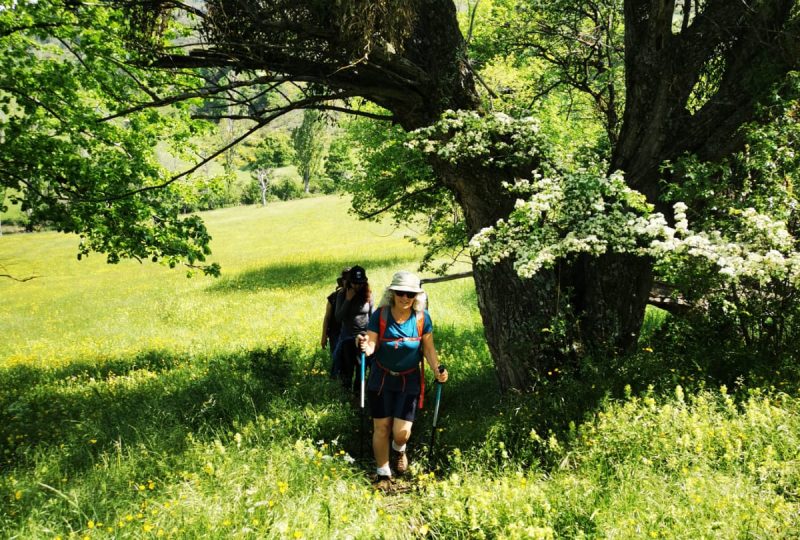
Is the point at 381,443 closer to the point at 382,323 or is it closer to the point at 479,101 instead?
the point at 382,323

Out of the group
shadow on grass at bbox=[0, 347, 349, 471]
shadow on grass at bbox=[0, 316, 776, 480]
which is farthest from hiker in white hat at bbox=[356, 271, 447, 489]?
shadow on grass at bbox=[0, 347, 349, 471]

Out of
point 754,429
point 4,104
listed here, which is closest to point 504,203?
point 754,429

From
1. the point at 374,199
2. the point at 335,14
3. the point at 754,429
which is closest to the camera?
the point at 754,429

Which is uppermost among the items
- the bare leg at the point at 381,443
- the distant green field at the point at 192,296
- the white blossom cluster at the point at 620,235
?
the white blossom cluster at the point at 620,235

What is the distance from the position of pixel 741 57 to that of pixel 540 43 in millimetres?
4298

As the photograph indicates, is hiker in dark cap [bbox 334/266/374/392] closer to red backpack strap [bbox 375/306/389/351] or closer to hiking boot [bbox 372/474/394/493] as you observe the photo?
red backpack strap [bbox 375/306/389/351]

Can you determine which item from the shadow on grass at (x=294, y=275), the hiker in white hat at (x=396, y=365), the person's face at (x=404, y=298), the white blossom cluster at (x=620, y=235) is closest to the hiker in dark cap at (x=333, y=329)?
the hiker in white hat at (x=396, y=365)

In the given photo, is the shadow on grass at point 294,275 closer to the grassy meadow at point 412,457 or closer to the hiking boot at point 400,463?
the grassy meadow at point 412,457

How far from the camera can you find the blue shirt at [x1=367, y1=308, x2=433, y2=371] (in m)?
4.98

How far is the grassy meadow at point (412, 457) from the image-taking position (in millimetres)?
3359

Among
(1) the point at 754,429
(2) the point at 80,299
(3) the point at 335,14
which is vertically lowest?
(2) the point at 80,299

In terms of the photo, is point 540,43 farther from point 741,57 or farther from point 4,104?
point 4,104

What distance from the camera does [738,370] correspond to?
15.9 ft

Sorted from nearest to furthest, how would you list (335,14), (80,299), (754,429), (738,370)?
1. (754,429)
2. (335,14)
3. (738,370)
4. (80,299)
